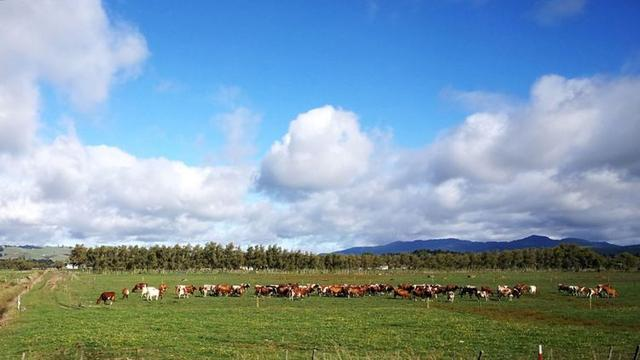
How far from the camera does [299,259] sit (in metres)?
178

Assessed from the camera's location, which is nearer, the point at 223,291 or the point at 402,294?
the point at 402,294

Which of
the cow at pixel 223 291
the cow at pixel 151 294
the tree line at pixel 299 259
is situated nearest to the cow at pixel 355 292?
the cow at pixel 223 291

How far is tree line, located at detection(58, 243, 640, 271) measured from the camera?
167750 mm

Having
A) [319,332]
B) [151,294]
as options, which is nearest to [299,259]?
[151,294]

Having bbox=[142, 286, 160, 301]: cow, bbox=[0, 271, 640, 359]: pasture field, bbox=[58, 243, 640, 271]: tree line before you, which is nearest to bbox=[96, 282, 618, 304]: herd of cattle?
bbox=[142, 286, 160, 301]: cow

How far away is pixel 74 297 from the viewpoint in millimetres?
60625

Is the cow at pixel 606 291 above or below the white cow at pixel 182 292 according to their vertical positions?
above

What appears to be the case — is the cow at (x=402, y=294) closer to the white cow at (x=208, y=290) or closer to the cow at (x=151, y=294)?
the white cow at (x=208, y=290)

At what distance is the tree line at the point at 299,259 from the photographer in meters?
168

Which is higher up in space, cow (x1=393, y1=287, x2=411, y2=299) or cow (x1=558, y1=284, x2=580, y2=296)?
cow (x1=558, y1=284, x2=580, y2=296)

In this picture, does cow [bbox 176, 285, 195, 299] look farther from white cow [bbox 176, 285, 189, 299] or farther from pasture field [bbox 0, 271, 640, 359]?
pasture field [bbox 0, 271, 640, 359]

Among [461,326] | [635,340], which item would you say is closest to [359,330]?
[461,326]

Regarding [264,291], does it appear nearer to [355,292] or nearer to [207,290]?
[207,290]

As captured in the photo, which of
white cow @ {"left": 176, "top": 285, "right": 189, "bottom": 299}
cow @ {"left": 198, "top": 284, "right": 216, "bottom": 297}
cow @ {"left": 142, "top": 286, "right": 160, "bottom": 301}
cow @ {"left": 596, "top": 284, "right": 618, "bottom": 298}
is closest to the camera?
cow @ {"left": 142, "top": 286, "right": 160, "bottom": 301}
